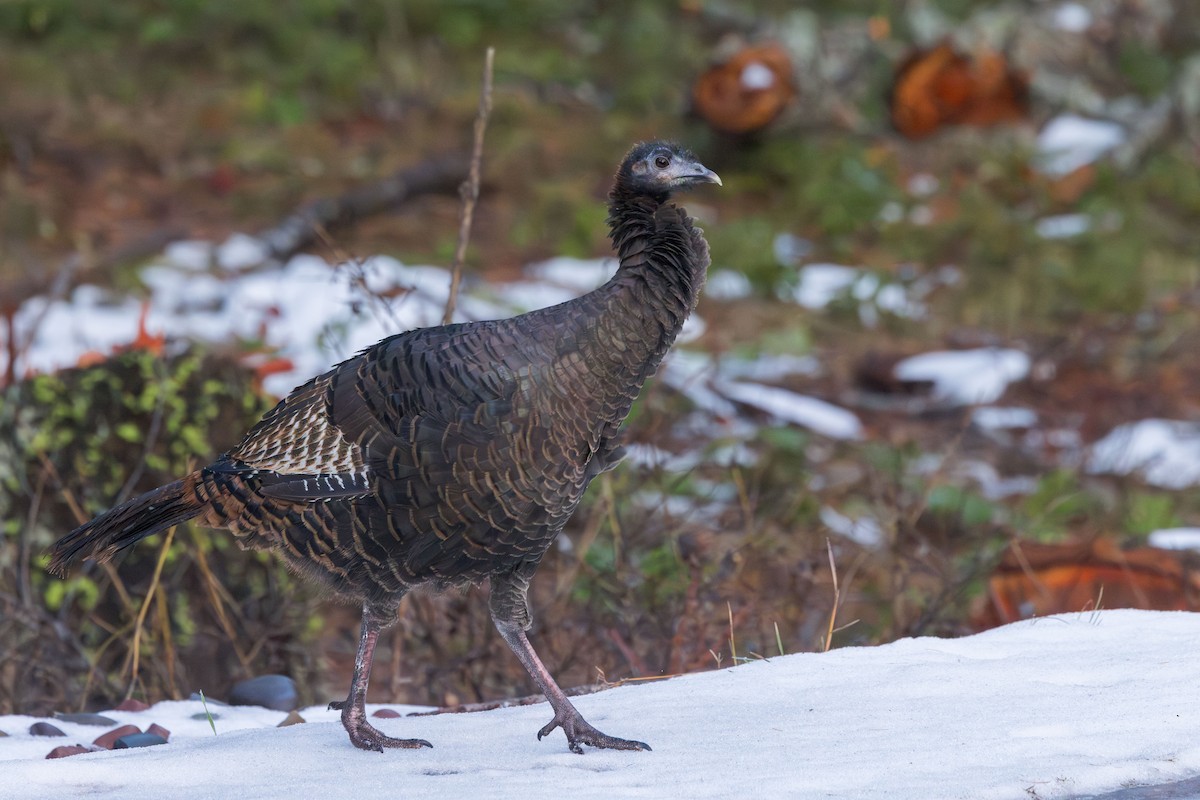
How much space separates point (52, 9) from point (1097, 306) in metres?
9.66

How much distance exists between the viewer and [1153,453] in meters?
9.07

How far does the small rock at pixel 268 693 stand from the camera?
5202 millimetres

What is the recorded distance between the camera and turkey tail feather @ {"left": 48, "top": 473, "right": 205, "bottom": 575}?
4.18 m

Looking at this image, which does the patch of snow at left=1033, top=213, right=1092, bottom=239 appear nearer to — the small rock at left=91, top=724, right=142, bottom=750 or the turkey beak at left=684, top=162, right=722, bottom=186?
the turkey beak at left=684, top=162, right=722, bottom=186

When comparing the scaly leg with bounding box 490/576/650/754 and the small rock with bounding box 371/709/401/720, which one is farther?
the small rock with bounding box 371/709/401/720

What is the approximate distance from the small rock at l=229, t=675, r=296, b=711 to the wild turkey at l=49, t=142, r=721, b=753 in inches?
48.6

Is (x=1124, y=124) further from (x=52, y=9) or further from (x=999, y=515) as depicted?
(x=52, y=9)

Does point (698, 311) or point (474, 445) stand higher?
point (698, 311)

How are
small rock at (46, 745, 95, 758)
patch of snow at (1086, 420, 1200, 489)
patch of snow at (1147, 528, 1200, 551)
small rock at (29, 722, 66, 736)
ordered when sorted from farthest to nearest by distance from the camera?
patch of snow at (1086, 420, 1200, 489), patch of snow at (1147, 528, 1200, 551), small rock at (29, 722, 66, 736), small rock at (46, 745, 95, 758)

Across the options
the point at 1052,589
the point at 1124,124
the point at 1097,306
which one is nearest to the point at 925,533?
the point at 1052,589

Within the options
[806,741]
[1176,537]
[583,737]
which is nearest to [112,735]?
[583,737]

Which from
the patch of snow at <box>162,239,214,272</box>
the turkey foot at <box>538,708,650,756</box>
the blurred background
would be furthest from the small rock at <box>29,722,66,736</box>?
the patch of snow at <box>162,239,214,272</box>

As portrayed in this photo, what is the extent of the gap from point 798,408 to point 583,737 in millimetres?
5838

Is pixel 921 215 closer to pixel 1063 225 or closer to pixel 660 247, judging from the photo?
pixel 1063 225
